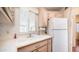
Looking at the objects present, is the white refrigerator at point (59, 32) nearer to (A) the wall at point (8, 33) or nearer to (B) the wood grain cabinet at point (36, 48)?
(B) the wood grain cabinet at point (36, 48)

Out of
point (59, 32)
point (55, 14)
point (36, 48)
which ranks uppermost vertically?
point (55, 14)

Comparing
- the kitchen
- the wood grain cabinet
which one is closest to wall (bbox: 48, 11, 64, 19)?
the kitchen

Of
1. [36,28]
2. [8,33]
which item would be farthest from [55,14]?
[8,33]

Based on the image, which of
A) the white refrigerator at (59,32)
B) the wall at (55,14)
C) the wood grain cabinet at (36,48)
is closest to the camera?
the wood grain cabinet at (36,48)

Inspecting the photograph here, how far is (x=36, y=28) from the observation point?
1438 mm

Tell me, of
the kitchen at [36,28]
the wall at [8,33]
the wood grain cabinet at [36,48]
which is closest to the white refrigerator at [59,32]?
the kitchen at [36,28]

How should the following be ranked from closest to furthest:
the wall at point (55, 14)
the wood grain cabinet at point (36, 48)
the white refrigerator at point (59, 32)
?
the wood grain cabinet at point (36, 48)
the wall at point (55, 14)
the white refrigerator at point (59, 32)

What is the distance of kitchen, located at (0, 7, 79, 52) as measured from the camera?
1.13m

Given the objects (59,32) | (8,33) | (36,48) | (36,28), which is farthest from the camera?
(59,32)

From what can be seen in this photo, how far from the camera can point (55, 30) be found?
1.72 m

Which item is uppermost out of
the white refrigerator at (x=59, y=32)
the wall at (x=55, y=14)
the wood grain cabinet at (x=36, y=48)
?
the wall at (x=55, y=14)

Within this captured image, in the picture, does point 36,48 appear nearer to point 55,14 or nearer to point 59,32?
point 55,14

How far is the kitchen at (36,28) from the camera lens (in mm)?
1135
